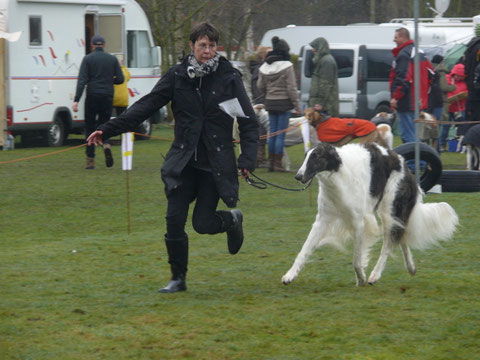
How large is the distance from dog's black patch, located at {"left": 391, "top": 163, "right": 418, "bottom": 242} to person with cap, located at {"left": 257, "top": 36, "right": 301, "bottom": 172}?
6.43 meters

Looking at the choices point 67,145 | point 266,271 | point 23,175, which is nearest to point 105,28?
point 67,145

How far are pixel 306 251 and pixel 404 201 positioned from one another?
3.34 feet

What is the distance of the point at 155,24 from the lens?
74.8 feet

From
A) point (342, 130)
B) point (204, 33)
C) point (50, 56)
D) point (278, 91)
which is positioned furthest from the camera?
point (50, 56)

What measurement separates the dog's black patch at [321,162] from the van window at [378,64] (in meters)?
16.4

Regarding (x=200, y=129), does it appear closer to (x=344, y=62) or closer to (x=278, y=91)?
(x=278, y=91)

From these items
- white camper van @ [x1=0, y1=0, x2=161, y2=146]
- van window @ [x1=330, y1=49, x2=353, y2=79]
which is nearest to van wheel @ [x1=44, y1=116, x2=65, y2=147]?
white camper van @ [x1=0, y1=0, x2=161, y2=146]

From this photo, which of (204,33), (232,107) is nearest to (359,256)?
(232,107)

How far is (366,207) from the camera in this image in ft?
20.9

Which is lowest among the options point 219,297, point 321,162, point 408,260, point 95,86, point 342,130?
point 219,297

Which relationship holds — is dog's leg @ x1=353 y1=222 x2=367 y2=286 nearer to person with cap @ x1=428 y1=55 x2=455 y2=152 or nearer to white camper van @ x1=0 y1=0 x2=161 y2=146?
person with cap @ x1=428 y1=55 x2=455 y2=152

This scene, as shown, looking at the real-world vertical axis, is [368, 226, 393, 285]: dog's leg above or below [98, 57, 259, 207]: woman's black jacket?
below

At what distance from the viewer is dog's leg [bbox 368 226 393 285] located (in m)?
6.42

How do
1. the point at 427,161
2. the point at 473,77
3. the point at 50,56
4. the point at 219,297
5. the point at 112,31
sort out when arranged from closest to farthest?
the point at 219,297, the point at 427,161, the point at 473,77, the point at 50,56, the point at 112,31
